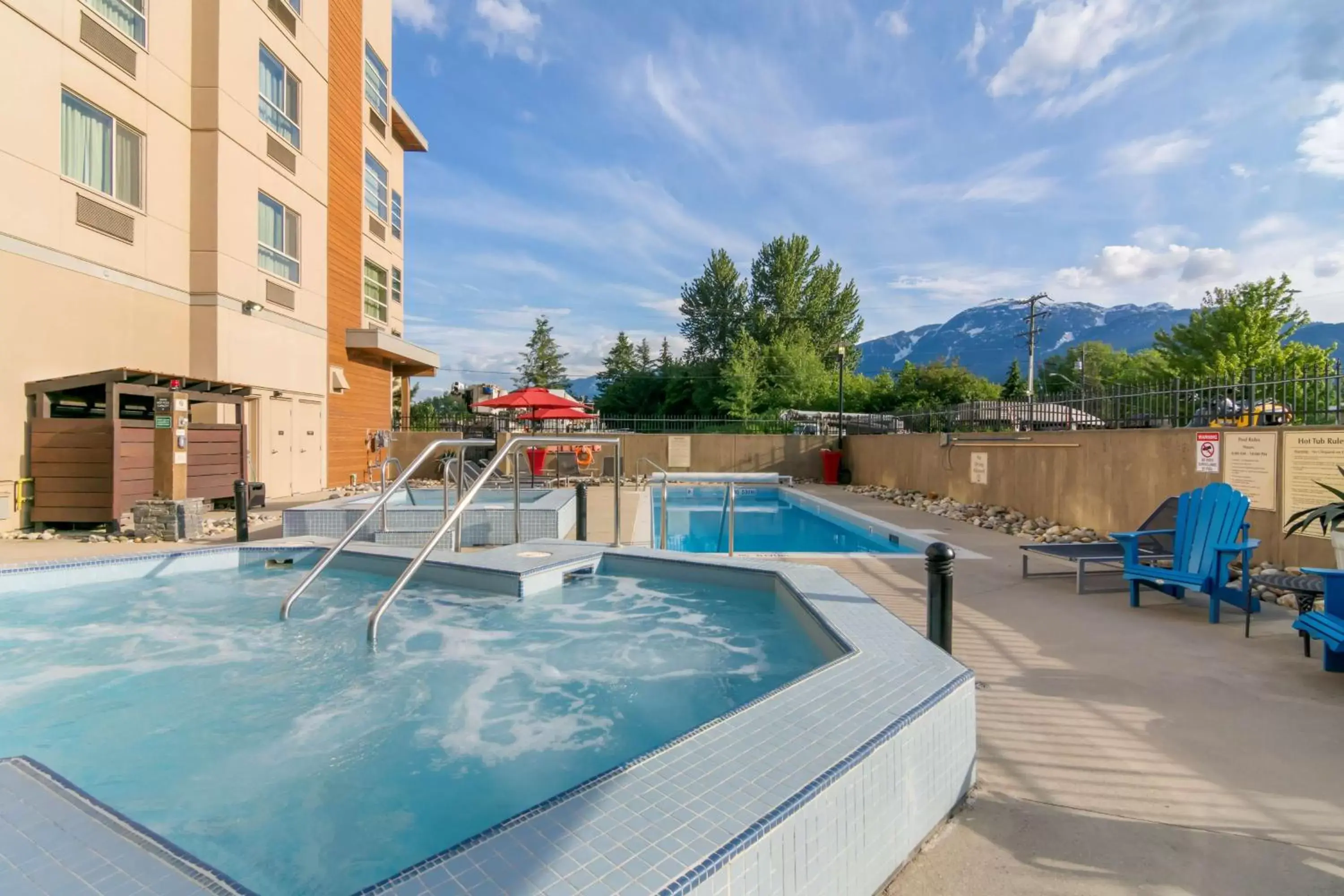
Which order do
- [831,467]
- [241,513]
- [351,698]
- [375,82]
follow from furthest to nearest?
1. [831,467]
2. [375,82]
3. [241,513]
4. [351,698]

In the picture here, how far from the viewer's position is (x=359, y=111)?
1639 centimetres

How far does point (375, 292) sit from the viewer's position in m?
18.0

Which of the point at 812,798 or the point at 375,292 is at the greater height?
the point at 375,292

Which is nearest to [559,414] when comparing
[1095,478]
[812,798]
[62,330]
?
[62,330]

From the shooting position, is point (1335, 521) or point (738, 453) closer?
point (1335, 521)

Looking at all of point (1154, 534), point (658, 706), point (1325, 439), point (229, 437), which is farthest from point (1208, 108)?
point (229, 437)

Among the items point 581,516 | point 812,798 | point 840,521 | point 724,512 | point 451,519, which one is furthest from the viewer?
point 724,512

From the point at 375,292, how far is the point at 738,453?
1098 centimetres

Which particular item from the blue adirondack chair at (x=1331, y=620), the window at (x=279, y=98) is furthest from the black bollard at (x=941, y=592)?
the window at (x=279, y=98)

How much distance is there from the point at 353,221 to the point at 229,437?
7.50 meters

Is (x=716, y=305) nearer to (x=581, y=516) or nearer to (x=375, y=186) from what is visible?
(x=375, y=186)

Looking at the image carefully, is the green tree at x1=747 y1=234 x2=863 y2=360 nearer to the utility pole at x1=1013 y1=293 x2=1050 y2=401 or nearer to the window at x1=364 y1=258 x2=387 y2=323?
the utility pole at x1=1013 y1=293 x2=1050 y2=401

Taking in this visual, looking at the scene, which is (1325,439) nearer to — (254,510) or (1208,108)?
(1208,108)

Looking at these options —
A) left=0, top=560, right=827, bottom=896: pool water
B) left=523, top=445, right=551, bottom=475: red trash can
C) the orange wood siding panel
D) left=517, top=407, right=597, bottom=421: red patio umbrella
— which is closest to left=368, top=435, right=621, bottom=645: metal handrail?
left=0, top=560, right=827, bottom=896: pool water
